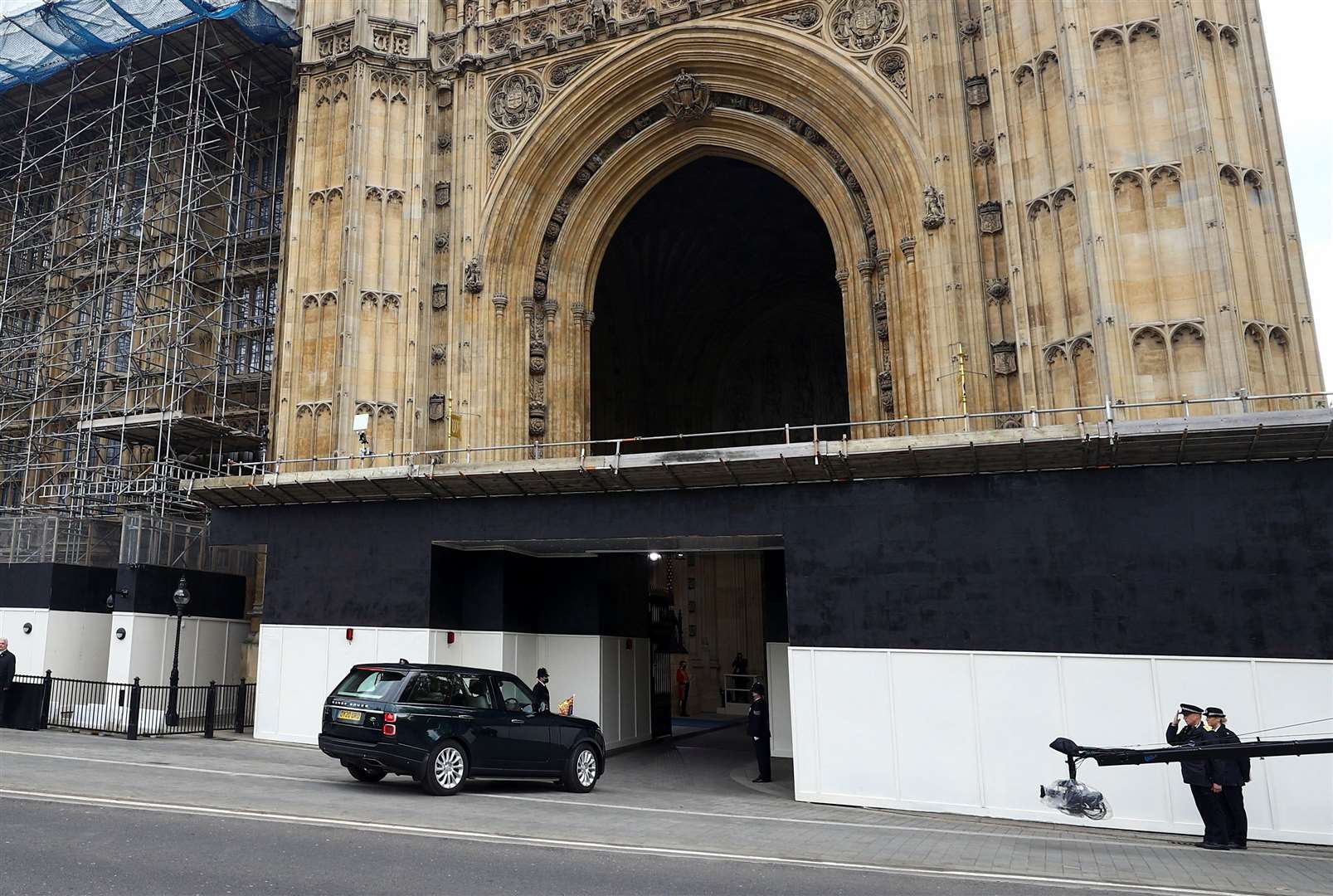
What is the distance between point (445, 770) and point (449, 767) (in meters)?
0.05

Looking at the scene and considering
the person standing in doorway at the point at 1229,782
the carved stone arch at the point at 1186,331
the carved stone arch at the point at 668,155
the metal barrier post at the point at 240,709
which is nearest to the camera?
the person standing in doorway at the point at 1229,782

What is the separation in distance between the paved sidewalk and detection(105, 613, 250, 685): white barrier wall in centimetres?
591

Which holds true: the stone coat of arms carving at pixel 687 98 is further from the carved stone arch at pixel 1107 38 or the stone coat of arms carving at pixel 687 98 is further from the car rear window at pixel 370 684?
the car rear window at pixel 370 684

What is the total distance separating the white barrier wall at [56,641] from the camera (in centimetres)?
2147

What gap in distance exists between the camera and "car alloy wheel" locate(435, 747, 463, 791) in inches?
448

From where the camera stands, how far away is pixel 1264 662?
11.4m

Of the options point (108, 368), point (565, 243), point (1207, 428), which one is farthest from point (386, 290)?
point (1207, 428)

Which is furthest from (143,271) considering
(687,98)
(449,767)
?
(449,767)

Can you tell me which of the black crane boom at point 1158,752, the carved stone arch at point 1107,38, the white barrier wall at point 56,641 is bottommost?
the black crane boom at point 1158,752

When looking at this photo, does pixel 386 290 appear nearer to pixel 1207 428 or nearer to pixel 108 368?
pixel 108 368

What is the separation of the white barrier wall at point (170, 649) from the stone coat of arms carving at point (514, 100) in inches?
582

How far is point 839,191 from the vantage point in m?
22.4

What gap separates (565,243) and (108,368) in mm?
16501

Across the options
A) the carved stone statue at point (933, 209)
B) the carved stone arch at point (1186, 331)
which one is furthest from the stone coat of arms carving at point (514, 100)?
the carved stone arch at point (1186, 331)
